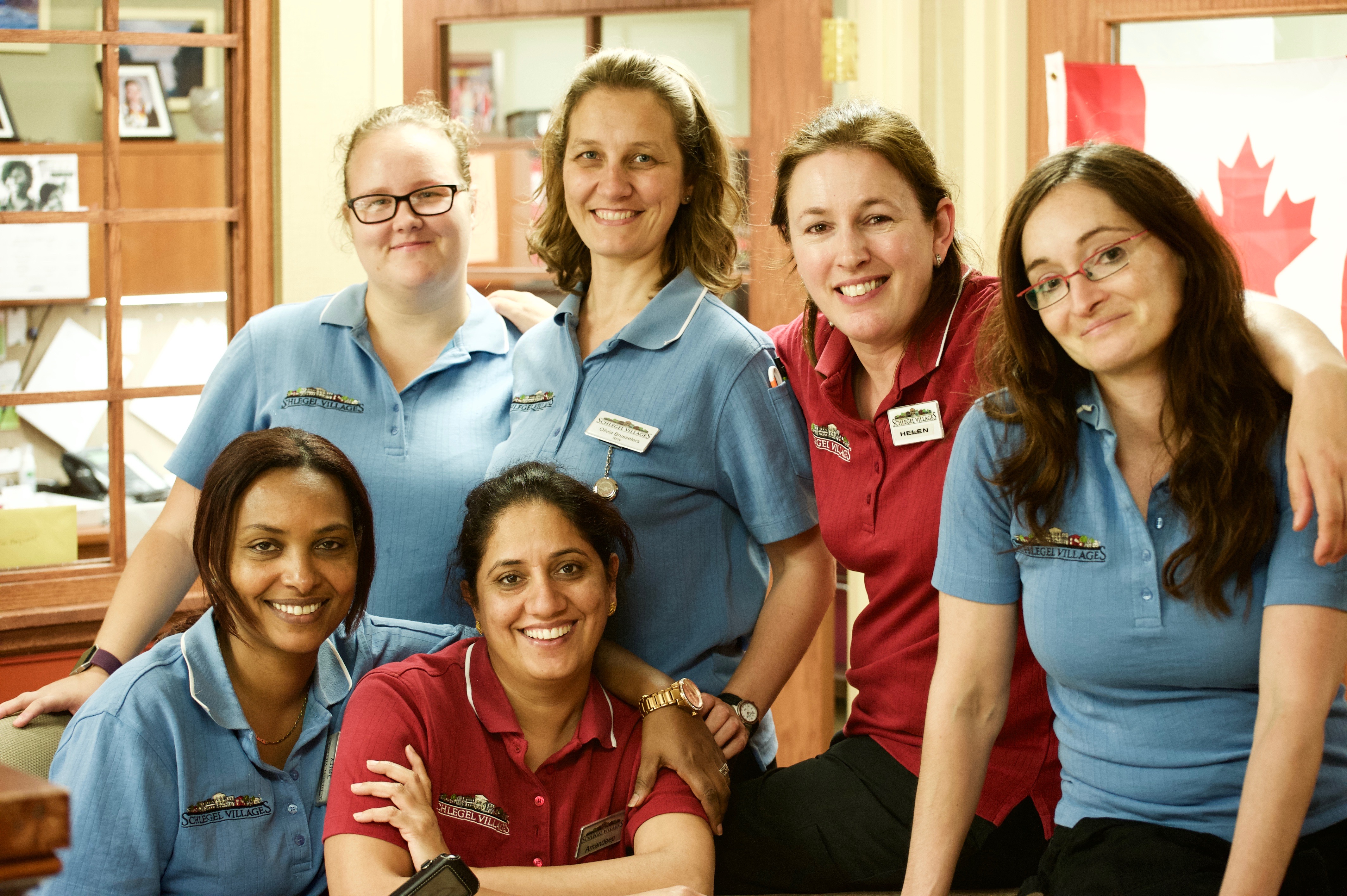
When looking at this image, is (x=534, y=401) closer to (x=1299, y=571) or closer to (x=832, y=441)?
(x=832, y=441)

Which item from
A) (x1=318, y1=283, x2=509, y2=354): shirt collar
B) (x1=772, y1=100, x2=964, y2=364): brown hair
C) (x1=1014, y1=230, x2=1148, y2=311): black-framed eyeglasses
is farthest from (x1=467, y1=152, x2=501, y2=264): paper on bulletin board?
(x1=1014, y1=230, x2=1148, y2=311): black-framed eyeglasses

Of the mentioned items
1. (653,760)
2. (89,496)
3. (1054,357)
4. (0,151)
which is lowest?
(653,760)

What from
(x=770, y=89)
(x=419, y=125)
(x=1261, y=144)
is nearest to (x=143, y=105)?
(x=419, y=125)

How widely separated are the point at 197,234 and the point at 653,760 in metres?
2.08

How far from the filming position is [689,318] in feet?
6.62

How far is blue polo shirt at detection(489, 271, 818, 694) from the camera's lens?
1955mm

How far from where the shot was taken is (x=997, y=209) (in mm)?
3035

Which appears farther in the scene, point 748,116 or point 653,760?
point 748,116

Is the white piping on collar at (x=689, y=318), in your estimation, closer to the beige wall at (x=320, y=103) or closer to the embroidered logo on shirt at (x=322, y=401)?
the embroidered logo on shirt at (x=322, y=401)

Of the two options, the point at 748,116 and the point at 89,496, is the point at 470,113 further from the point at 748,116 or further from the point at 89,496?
the point at 89,496

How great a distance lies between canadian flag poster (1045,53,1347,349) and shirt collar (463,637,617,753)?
186 centimetres

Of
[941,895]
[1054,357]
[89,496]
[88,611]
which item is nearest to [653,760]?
[941,895]

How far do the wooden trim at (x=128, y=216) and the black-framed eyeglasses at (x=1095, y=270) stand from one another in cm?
227

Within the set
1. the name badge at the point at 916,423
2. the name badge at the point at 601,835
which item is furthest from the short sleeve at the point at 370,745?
the name badge at the point at 916,423
